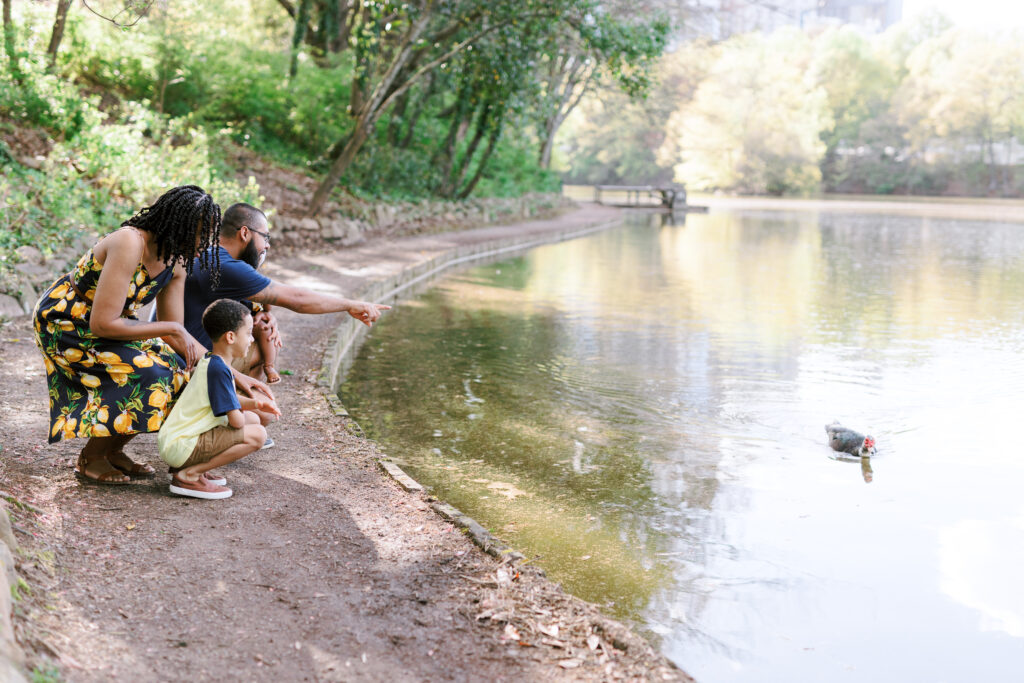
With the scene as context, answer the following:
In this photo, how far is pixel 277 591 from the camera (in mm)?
3484

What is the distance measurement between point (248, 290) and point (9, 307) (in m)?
4.40

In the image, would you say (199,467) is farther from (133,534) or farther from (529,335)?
(529,335)

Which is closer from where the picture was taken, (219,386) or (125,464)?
(219,386)

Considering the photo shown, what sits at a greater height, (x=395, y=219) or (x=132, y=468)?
(x=395, y=219)

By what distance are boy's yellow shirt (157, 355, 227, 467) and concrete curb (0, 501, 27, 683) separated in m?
0.81

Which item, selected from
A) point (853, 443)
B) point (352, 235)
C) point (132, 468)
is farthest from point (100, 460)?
point (352, 235)

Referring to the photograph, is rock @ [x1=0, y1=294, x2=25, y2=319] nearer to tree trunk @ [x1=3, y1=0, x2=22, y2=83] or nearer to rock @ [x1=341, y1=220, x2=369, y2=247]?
tree trunk @ [x1=3, y1=0, x2=22, y2=83]

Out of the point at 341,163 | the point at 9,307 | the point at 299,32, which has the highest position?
the point at 299,32

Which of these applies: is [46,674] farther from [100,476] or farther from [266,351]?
[266,351]

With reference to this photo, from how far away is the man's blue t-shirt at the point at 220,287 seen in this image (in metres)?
4.61

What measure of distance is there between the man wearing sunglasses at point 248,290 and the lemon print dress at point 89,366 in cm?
52

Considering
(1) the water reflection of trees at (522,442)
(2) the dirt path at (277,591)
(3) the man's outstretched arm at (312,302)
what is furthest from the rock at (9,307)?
(3) the man's outstretched arm at (312,302)

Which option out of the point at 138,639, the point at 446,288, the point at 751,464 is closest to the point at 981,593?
the point at 751,464

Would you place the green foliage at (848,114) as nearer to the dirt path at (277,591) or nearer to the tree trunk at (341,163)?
the tree trunk at (341,163)
